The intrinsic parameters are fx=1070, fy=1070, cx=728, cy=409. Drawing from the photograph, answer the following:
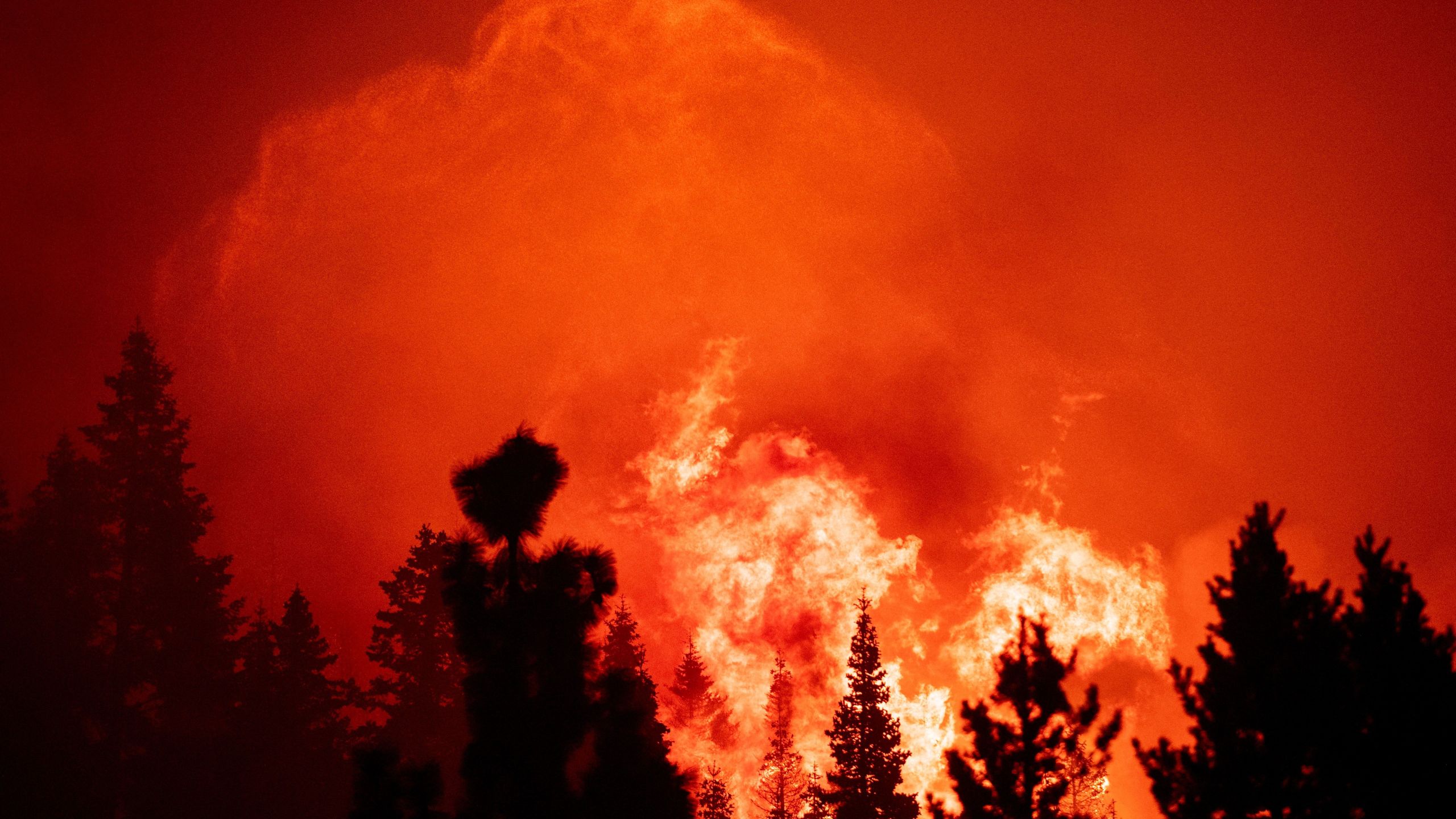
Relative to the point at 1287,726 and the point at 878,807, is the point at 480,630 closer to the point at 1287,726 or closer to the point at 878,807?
the point at 1287,726

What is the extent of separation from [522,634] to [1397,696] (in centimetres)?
1698

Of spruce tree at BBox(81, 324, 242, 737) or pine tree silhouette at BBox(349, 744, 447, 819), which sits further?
spruce tree at BBox(81, 324, 242, 737)

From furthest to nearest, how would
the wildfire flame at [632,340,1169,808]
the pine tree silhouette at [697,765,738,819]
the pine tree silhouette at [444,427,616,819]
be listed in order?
1. the wildfire flame at [632,340,1169,808]
2. the pine tree silhouette at [697,765,738,819]
3. the pine tree silhouette at [444,427,616,819]

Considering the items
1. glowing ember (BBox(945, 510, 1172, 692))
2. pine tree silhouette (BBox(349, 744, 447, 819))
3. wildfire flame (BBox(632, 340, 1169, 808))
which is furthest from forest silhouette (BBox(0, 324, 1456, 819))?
glowing ember (BBox(945, 510, 1172, 692))

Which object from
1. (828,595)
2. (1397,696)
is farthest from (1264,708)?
(828,595)

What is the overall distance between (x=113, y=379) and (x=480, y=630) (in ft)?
117

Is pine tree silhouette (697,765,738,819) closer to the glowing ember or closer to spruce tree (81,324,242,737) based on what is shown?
spruce tree (81,324,242,737)

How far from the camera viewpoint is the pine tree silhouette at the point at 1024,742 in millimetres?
24125

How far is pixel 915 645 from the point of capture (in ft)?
291

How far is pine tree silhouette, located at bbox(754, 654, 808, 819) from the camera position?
2114 inches

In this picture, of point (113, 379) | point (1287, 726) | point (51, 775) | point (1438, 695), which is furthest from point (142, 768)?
point (1438, 695)

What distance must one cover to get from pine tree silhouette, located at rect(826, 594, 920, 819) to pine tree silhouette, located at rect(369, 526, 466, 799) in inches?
661

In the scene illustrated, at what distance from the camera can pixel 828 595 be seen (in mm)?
90500

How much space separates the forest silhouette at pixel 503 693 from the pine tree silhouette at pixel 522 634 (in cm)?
4
